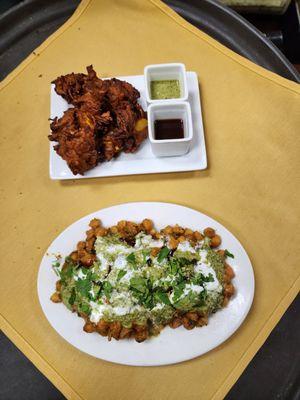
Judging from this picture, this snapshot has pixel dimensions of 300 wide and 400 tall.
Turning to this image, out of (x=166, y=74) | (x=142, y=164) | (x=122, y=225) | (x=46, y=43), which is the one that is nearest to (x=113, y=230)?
(x=122, y=225)

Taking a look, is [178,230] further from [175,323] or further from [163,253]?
[175,323]

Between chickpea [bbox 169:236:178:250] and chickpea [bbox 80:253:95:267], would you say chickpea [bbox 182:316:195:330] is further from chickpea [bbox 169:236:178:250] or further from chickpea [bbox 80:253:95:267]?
chickpea [bbox 80:253:95:267]

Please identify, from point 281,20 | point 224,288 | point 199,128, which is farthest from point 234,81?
point 224,288

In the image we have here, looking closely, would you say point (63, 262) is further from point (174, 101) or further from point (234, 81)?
point (234, 81)

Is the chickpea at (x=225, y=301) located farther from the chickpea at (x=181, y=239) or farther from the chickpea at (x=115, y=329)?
the chickpea at (x=115, y=329)

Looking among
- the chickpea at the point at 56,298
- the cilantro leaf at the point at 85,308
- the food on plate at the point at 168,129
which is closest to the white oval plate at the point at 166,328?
the chickpea at the point at 56,298
